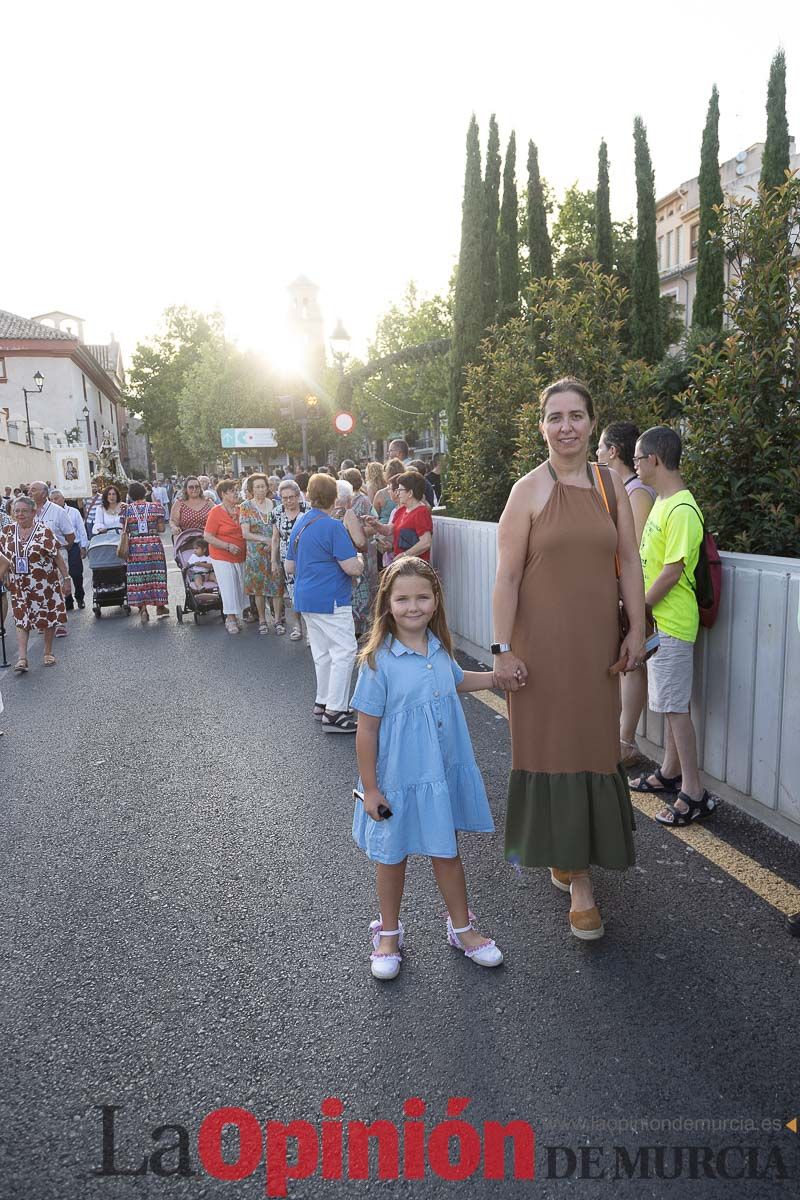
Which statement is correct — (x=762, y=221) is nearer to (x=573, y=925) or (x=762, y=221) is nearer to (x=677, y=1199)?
(x=573, y=925)

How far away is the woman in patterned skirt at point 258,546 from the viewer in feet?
36.2

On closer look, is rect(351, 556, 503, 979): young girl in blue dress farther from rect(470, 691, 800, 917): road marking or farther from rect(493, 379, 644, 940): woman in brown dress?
rect(470, 691, 800, 917): road marking

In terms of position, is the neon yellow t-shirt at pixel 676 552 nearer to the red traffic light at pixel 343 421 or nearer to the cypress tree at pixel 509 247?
the red traffic light at pixel 343 421

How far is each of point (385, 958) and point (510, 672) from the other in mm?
1099

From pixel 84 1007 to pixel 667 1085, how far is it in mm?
1878

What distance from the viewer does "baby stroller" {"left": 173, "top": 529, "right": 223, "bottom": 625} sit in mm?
12070

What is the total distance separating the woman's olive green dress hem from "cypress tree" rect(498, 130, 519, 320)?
23.5 metres

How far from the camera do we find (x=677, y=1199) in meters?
2.13

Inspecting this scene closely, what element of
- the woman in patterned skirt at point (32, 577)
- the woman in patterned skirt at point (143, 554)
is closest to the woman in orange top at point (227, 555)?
the woman in patterned skirt at point (143, 554)

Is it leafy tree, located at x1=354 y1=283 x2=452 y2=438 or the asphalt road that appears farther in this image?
leafy tree, located at x1=354 y1=283 x2=452 y2=438

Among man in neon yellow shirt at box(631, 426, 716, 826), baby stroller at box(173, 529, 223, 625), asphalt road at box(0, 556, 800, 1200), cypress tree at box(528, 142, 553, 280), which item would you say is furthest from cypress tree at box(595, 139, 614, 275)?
asphalt road at box(0, 556, 800, 1200)

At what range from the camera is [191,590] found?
39.7 ft

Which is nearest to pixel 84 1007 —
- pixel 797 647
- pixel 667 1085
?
pixel 667 1085

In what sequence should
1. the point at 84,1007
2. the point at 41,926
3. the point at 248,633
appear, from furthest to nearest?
the point at 248,633, the point at 41,926, the point at 84,1007
